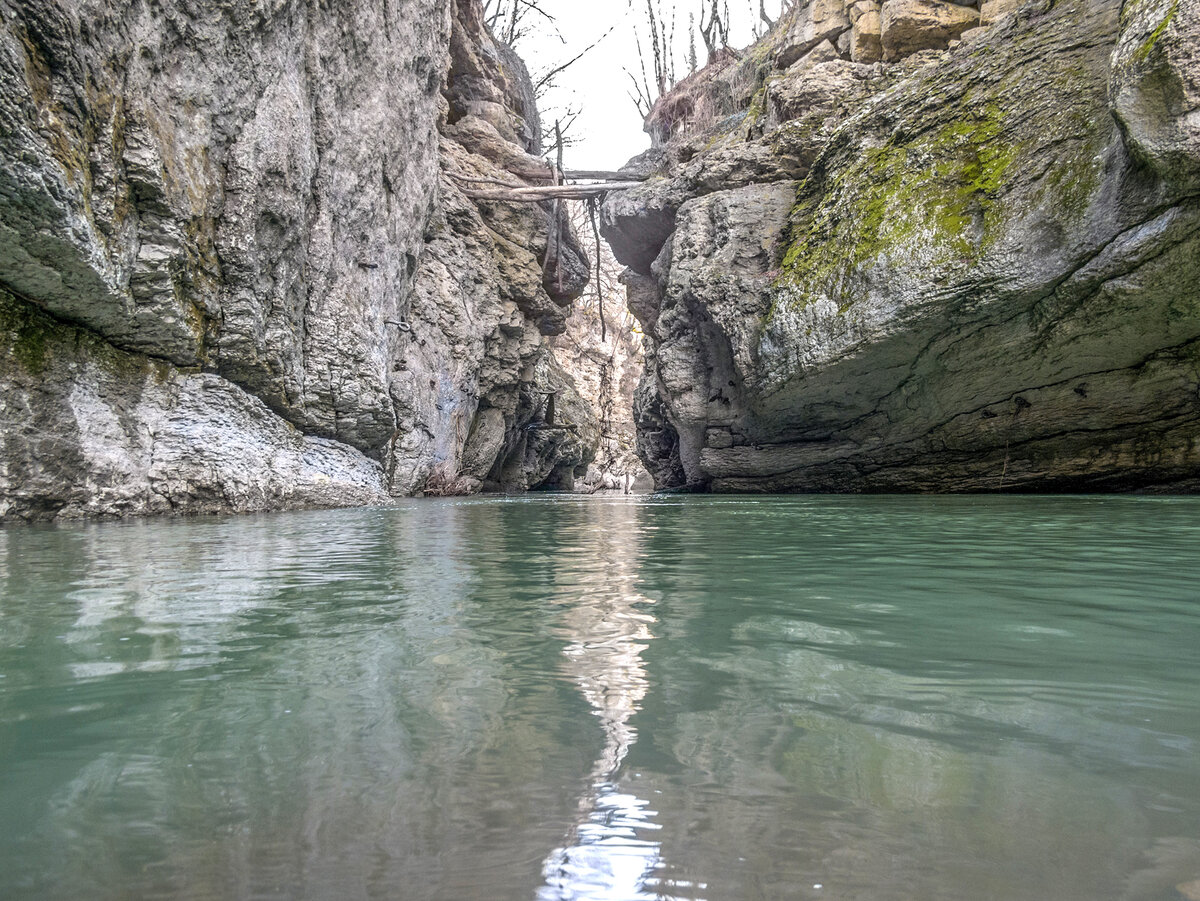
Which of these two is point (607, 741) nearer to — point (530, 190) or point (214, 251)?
point (214, 251)

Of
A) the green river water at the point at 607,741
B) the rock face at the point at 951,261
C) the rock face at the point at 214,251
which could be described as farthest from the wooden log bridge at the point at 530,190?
the green river water at the point at 607,741

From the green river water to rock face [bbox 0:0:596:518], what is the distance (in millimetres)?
3394

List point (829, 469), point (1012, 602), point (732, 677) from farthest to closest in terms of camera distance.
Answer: point (829, 469) < point (1012, 602) < point (732, 677)

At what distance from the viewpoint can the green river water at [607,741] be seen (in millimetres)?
748

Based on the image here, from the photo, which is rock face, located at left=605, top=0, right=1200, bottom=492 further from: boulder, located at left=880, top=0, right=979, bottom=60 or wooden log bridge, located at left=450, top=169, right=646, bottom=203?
wooden log bridge, located at left=450, top=169, right=646, bottom=203

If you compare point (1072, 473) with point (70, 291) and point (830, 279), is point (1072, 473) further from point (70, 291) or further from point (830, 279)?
point (70, 291)

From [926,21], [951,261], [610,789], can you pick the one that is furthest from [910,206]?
[610,789]

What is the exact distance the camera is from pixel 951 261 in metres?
7.84

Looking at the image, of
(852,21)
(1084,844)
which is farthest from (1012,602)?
(852,21)

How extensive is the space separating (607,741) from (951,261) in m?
8.28

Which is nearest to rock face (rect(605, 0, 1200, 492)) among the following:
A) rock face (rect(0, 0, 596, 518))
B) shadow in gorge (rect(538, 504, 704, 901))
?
rock face (rect(0, 0, 596, 518))

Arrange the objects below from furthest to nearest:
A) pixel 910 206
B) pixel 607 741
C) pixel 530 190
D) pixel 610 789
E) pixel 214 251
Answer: pixel 530 190, pixel 910 206, pixel 214 251, pixel 607 741, pixel 610 789

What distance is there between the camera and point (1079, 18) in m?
7.94

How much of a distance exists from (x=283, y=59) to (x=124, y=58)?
2268mm
